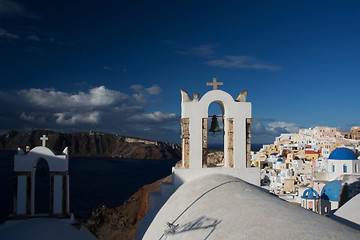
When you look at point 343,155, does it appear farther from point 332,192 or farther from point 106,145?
point 106,145

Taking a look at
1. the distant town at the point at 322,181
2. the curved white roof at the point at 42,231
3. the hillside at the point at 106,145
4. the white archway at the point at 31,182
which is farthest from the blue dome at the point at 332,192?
the hillside at the point at 106,145

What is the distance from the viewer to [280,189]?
1500 inches

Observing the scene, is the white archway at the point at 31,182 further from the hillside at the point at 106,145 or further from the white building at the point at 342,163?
the hillside at the point at 106,145

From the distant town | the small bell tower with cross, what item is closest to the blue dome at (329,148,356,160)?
the distant town

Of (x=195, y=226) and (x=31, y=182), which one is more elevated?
(x=31, y=182)

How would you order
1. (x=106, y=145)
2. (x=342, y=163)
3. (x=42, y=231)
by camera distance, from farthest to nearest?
(x=106, y=145) → (x=342, y=163) → (x=42, y=231)

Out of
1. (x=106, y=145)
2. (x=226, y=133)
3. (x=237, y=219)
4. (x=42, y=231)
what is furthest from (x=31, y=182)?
(x=106, y=145)

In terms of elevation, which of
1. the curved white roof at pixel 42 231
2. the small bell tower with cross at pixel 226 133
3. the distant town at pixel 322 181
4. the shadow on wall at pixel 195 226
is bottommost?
the distant town at pixel 322 181

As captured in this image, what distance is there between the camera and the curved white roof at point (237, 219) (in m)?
3.49

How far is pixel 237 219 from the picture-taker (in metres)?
4.11

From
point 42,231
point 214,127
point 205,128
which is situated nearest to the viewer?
point 42,231

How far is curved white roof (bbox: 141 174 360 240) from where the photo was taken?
3.49 meters

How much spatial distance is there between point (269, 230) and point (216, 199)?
1662 mm

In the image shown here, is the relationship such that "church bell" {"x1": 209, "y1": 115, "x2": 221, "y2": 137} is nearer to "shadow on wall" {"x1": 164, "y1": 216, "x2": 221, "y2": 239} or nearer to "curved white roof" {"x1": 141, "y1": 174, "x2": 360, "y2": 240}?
"curved white roof" {"x1": 141, "y1": 174, "x2": 360, "y2": 240}
